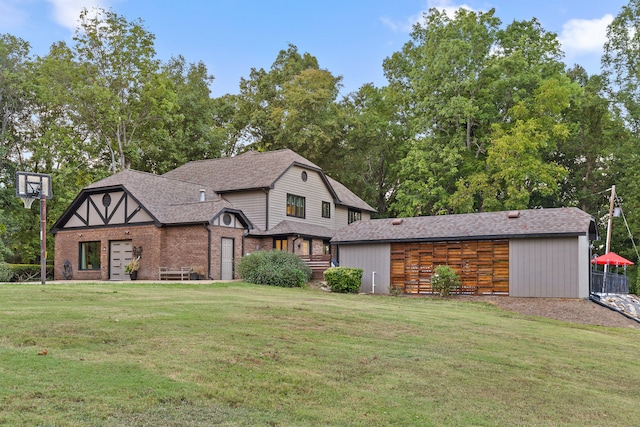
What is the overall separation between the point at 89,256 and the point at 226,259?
28.0 ft

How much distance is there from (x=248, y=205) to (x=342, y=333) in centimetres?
2464

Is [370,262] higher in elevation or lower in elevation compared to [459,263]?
lower

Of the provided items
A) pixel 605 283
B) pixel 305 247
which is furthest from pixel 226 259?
pixel 605 283

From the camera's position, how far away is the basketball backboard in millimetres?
20062

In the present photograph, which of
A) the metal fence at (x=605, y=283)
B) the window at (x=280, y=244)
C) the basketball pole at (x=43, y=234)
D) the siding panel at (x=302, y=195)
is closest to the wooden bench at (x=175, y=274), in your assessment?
the window at (x=280, y=244)

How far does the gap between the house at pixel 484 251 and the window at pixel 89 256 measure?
14.0 meters

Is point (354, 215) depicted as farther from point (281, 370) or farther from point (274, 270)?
point (281, 370)

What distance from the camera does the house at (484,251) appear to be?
72.6ft

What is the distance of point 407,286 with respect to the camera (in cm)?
2566

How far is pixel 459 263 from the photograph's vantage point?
80.9 feet

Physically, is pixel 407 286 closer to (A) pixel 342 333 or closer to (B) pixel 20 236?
(A) pixel 342 333

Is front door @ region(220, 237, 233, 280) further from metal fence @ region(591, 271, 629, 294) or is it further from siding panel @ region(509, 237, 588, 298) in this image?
metal fence @ region(591, 271, 629, 294)

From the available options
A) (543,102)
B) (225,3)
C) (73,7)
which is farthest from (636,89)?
(73,7)

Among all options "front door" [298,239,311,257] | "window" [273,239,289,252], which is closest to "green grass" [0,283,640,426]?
"window" [273,239,289,252]
